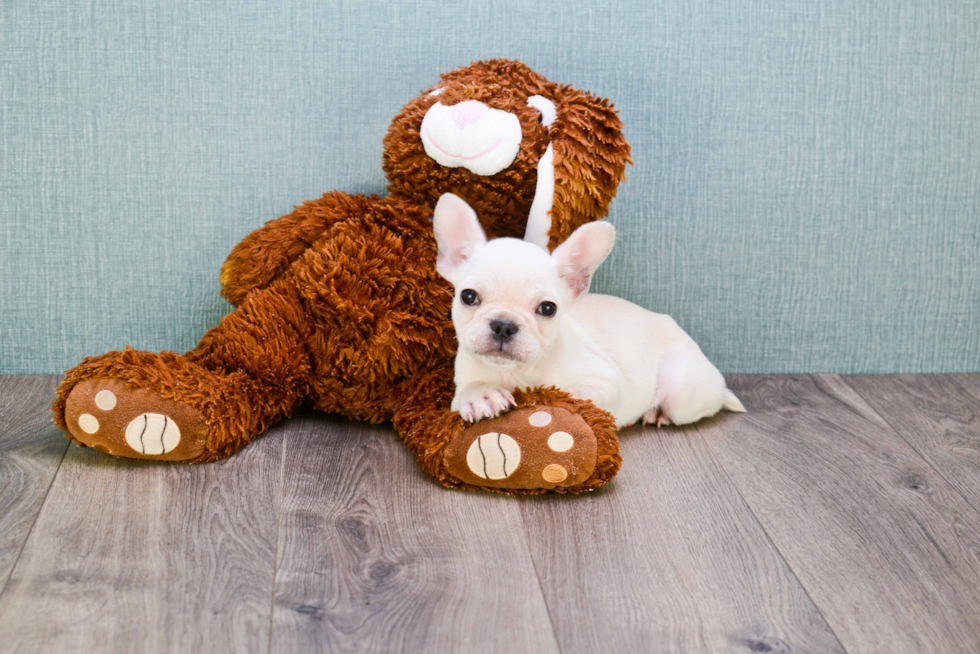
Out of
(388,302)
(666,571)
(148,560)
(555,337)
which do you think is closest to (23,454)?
(148,560)

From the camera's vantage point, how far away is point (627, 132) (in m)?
1.69

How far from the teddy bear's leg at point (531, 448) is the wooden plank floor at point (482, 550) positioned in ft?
0.09

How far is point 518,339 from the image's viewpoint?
1.21 m

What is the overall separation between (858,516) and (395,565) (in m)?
0.65

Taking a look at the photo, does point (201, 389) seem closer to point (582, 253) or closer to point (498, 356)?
point (498, 356)

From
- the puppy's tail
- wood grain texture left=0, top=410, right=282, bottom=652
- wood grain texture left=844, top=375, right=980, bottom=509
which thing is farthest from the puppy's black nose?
wood grain texture left=844, top=375, right=980, bottom=509

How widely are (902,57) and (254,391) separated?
1.36m

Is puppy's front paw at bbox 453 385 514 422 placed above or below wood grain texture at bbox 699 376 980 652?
above

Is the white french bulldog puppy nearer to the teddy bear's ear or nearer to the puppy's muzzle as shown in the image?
the puppy's muzzle

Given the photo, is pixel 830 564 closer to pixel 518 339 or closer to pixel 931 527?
pixel 931 527

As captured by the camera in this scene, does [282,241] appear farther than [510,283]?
Yes

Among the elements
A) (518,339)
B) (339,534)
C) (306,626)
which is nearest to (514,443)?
(518,339)

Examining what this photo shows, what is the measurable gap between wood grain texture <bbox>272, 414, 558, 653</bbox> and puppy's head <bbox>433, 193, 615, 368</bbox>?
0.22m

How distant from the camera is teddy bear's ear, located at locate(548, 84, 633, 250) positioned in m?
1.38
